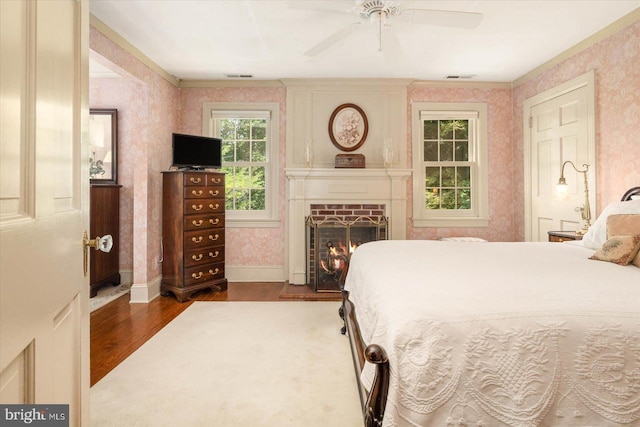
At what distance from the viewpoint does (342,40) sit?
3.36m

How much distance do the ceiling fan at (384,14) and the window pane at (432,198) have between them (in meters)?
2.41

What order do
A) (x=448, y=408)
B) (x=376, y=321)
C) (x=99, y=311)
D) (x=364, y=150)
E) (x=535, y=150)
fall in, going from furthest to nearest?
1. (x=364, y=150)
2. (x=535, y=150)
3. (x=99, y=311)
4. (x=376, y=321)
5. (x=448, y=408)

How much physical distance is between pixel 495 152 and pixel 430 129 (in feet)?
2.91

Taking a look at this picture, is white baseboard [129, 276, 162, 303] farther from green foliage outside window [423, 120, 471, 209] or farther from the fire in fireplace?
green foliage outside window [423, 120, 471, 209]

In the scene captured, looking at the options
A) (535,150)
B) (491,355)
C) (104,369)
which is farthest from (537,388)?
(535,150)

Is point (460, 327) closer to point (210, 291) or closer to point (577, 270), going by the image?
point (577, 270)

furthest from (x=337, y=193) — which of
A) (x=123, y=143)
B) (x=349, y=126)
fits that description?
(x=123, y=143)

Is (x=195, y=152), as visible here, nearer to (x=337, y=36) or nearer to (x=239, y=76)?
(x=239, y=76)

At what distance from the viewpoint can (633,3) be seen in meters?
2.78

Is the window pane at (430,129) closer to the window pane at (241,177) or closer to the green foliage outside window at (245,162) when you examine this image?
the green foliage outside window at (245,162)

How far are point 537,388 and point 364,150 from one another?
3.81 metres

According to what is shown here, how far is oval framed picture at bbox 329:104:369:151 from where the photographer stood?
4.65 m

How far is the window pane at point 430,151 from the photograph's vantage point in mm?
4824

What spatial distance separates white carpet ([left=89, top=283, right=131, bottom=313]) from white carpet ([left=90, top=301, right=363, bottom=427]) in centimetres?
111
